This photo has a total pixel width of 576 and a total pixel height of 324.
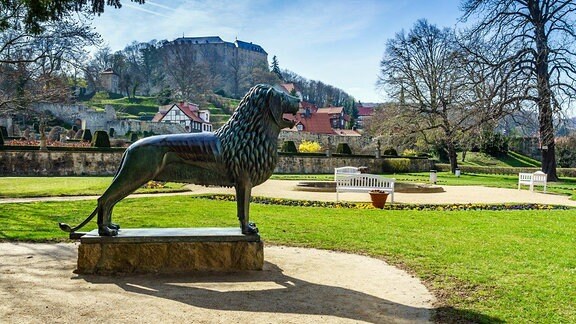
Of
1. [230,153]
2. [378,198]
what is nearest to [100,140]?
[378,198]

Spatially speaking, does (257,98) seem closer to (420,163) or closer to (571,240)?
(571,240)

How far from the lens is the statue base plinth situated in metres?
5.00

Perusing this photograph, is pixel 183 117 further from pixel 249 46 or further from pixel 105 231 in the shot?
pixel 105 231

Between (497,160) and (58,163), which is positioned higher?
(497,160)

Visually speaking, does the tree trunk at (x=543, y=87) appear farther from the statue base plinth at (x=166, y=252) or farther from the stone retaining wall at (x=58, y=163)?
the statue base plinth at (x=166, y=252)

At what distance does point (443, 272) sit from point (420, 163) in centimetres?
3566

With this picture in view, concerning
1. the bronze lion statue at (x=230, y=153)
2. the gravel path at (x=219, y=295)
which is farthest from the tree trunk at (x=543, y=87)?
the bronze lion statue at (x=230, y=153)

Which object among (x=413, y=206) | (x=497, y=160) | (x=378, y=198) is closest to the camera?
(x=378, y=198)

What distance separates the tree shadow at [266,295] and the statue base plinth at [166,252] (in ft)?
0.41

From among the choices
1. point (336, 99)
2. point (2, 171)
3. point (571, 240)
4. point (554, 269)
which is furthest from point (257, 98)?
point (336, 99)

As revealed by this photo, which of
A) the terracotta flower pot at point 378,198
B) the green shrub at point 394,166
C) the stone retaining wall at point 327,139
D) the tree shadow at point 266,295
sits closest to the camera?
the tree shadow at point 266,295

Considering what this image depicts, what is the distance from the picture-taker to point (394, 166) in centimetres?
3750

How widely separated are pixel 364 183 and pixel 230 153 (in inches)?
373

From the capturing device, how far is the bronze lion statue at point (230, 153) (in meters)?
5.05
